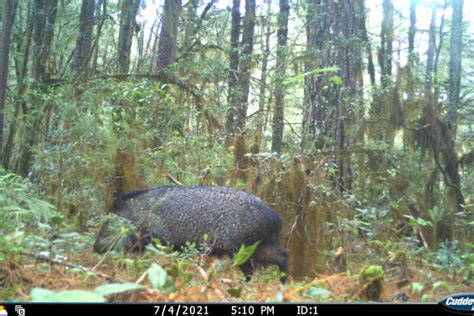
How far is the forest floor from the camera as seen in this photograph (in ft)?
10.7

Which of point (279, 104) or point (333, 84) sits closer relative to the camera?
point (333, 84)

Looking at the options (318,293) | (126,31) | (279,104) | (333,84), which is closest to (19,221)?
(318,293)

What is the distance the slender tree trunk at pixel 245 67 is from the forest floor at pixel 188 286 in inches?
179

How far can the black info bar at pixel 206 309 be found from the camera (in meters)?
2.83

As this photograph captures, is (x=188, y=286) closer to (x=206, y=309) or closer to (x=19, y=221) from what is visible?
(x=206, y=309)

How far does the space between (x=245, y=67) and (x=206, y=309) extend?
10.8 meters

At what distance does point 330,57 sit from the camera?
867 cm

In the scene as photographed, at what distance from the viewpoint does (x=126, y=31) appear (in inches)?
495

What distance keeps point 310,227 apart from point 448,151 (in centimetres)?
285

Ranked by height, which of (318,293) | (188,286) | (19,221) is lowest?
(188,286)

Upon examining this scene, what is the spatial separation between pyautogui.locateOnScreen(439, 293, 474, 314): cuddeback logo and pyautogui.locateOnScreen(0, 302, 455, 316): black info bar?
69 millimetres

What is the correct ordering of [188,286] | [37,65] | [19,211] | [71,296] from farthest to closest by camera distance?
[37,65]
[19,211]
[188,286]
[71,296]

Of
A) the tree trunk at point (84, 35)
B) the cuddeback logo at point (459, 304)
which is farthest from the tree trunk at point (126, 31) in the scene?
the cuddeback logo at point (459, 304)

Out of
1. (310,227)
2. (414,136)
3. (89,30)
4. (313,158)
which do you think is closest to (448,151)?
(414,136)
